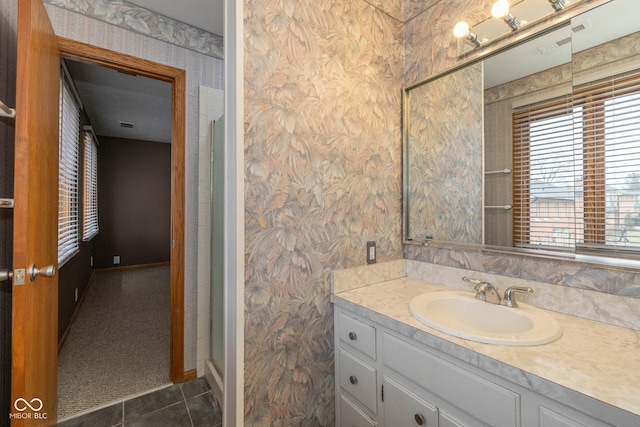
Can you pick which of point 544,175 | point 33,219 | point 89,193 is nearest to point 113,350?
point 33,219

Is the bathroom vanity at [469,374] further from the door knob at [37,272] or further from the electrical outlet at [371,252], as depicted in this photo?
the door knob at [37,272]

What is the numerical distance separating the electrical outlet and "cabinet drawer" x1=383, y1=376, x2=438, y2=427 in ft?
1.91

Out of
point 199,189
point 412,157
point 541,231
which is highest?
point 412,157

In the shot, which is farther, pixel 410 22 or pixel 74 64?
pixel 74 64

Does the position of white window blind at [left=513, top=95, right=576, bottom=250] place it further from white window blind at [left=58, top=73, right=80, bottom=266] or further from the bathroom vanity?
white window blind at [left=58, top=73, right=80, bottom=266]

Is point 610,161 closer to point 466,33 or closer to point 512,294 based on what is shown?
point 512,294

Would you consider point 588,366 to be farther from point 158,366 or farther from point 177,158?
point 158,366

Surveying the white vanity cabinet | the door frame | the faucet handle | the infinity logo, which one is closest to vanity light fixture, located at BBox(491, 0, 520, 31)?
the faucet handle

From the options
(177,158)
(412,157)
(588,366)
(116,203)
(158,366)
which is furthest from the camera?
(116,203)

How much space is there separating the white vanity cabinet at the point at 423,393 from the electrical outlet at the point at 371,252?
0.33 meters

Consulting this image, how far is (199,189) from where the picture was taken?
2117mm

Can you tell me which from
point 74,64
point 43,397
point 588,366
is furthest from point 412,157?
point 74,64

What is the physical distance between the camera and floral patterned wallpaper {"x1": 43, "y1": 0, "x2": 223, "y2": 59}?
5.72ft

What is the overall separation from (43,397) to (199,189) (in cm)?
138
